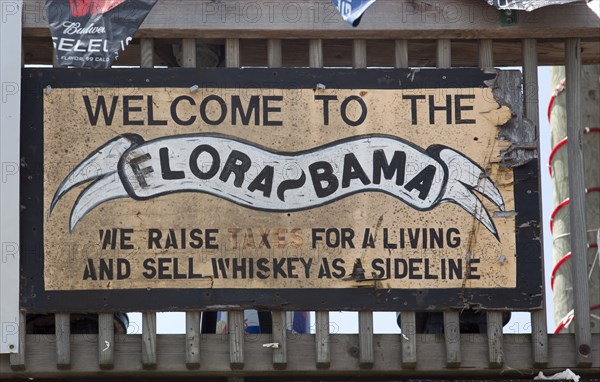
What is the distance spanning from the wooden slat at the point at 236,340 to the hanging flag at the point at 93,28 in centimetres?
198

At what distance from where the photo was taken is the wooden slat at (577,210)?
1112 centimetres

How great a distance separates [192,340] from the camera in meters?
10.9

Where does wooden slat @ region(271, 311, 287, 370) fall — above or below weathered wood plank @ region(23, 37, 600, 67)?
below

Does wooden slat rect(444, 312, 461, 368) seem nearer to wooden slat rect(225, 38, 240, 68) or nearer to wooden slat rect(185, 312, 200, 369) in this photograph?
wooden slat rect(185, 312, 200, 369)

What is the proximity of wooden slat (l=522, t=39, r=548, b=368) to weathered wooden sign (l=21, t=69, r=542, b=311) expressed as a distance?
0.12 meters

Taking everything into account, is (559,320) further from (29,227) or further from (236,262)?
(29,227)

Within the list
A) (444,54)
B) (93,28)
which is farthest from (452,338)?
(93,28)

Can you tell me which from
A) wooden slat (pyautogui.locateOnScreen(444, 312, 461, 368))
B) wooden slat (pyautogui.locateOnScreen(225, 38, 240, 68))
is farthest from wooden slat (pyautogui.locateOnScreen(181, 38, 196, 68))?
wooden slat (pyautogui.locateOnScreen(444, 312, 461, 368))

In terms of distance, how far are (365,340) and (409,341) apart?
31 centimetres

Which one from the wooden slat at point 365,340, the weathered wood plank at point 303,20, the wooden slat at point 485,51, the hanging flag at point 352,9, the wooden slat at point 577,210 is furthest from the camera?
the wooden slat at point 485,51

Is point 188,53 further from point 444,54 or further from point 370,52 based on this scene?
point 444,54

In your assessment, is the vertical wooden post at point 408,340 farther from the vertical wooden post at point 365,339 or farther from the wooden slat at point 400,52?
the wooden slat at point 400,52


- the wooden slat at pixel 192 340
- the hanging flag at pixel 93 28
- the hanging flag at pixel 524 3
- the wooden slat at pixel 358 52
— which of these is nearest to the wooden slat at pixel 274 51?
the wooden slat at pixel 358 52

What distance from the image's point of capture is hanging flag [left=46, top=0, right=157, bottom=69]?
11.0 metres
